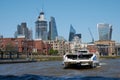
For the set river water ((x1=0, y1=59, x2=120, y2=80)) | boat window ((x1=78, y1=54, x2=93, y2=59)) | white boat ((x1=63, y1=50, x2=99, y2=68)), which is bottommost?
river water ((x1=0, y1=59, x2=120, y2=80))

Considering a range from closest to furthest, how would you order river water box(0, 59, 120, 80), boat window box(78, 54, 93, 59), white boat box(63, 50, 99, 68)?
river water box(0, 59, 120, 80)
white boat box(63, 50, 99, 68)
boat window box(78, 54, 93, 59)

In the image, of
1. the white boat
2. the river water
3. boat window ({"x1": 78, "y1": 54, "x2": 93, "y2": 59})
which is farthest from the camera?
boat window ({"x1": 78, "y1": 54, "x2": 93, "y2": 59})

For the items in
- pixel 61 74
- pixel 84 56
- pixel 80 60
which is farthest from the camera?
pixel 84 56

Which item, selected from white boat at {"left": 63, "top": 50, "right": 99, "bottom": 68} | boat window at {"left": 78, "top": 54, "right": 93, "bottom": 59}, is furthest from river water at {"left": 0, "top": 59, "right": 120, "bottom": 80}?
boat window at {"left": 78, "top": 54, "right": 93, "bottom": 59}

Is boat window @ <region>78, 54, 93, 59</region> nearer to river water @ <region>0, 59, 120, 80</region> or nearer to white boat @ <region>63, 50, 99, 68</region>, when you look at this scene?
white boat @ <region>63, 50, 99, 68</region>

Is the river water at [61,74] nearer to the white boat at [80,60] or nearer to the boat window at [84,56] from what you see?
the white boat at [80,60]

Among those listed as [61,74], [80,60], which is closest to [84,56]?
[80,60]

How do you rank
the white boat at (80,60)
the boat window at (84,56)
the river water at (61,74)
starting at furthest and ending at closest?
the boat window at (84,56)
the white boat at (80,60)
the river water at (61,74)

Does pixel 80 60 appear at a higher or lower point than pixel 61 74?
higher

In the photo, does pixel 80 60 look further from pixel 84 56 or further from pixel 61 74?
pixel 61 74

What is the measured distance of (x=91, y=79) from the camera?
3566cm

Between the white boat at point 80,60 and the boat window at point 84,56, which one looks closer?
the white boat at point 80,60

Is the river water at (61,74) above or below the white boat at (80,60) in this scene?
below

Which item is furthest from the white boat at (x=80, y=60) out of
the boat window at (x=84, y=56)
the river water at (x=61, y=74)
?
the river water at (x=61, y=74)
